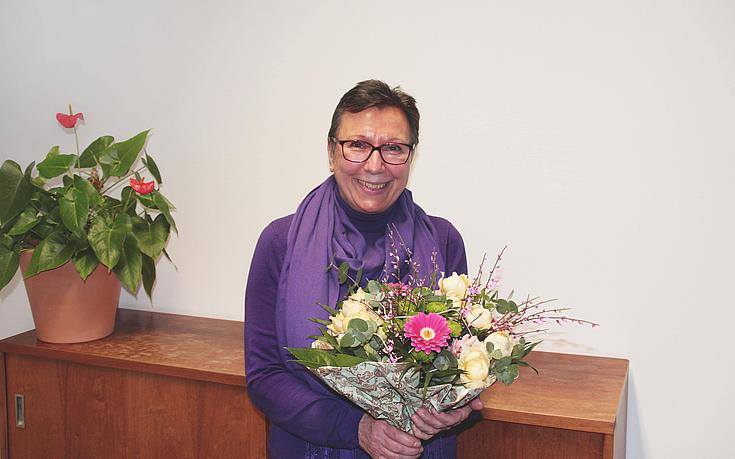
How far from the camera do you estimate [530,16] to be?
6.73ft

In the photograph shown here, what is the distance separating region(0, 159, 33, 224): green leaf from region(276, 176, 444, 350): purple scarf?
0.93m

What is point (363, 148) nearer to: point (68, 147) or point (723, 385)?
point (723, 385)

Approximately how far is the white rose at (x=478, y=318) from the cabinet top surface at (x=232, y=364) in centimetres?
49

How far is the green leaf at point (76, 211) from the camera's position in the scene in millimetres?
2031

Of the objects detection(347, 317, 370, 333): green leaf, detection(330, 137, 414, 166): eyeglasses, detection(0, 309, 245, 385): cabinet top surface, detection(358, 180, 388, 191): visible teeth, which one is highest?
detection(330, 137, 414, 166): eyeglasses

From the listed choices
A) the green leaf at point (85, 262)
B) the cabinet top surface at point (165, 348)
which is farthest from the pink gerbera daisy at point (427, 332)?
the green leaf at point (85, 262)

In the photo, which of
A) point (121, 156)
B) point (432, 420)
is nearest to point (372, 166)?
point (432, 420)

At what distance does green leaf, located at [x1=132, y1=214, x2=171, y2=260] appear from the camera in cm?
219

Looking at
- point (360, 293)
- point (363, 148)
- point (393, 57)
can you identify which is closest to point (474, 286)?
point (360, 293)

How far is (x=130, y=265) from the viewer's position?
2.16 meters

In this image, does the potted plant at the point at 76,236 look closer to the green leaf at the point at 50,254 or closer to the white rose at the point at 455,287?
the green leaf at the point at 50,254

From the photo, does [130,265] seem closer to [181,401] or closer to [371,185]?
[181,401]

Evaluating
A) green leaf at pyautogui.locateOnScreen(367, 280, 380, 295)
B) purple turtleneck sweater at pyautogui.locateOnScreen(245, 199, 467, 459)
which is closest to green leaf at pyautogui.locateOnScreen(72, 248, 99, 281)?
purple turtleneck sweater at pyautogui.locateOnScreen(245, 199, 467, 459)

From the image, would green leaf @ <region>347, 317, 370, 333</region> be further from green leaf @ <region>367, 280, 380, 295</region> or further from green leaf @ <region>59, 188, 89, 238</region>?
green leaf @ <region>59, 188, 89, 238</region>
